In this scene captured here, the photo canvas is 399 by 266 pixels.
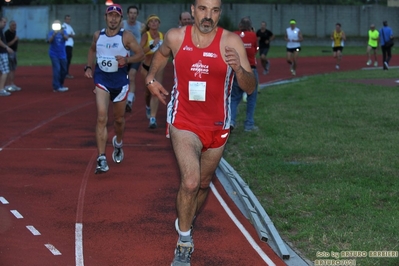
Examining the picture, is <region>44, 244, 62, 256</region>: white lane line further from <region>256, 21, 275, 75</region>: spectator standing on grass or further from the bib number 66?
<region>256, 21, 275, 75</region>: spectator standing on grass

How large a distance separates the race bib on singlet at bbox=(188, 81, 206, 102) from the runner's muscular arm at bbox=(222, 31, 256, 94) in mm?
319

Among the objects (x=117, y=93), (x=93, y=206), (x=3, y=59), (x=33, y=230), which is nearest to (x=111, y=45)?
(x=117, y=93)

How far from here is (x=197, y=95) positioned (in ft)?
21.9

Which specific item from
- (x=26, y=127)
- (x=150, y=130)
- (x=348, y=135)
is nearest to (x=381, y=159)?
(x=348, y=135)

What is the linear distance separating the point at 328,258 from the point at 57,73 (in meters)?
16.6

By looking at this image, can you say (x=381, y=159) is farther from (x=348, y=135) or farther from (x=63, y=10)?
(x=63, y=10)

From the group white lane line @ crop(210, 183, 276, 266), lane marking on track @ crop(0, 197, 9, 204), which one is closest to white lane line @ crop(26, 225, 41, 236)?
lane marking on track @ crop(0, 197, 9, 204)

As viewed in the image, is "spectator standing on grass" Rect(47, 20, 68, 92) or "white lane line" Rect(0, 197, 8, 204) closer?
"white lane line" Rect(0, 197, 8, 204)

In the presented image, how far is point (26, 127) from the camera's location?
50.0 ft

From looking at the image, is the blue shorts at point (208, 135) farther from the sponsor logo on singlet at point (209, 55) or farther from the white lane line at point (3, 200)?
the white lane line at point (3, 200)

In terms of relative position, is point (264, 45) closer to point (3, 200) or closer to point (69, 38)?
point (69, 38)

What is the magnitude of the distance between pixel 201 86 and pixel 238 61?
0.44 m

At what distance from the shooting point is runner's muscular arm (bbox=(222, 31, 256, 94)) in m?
6.38

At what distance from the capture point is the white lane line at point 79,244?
6836 mm
